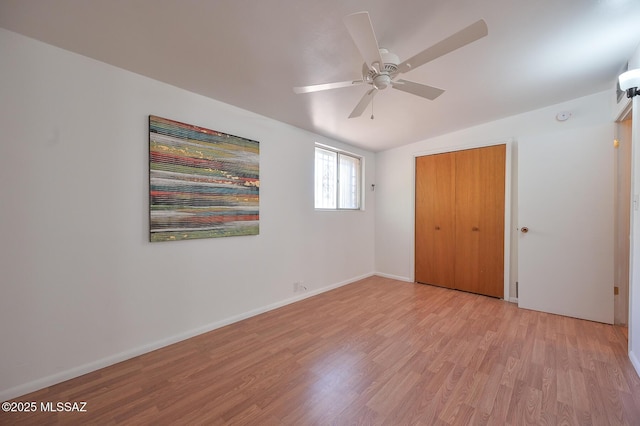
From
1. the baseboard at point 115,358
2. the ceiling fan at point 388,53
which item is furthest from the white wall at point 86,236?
the ceiling fan at point 388,53

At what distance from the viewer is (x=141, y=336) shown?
2.13 meters

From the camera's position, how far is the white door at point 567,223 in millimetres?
2750

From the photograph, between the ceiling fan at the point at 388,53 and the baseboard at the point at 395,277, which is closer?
the ceiling fan at the point at 388,53

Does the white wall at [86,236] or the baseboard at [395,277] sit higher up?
the white wall at [86,236]

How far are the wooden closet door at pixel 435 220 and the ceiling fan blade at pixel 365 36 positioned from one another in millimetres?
2823

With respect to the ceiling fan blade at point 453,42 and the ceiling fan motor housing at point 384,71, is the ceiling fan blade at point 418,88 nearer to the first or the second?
the ceiling fan motor housing at point 384,71

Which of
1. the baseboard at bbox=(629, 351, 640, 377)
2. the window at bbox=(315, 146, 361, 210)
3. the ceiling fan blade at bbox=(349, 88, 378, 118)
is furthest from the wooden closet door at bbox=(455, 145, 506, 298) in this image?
the ceiling fan blade at bbox=(349, 88, 378, 118)

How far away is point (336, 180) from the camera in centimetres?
420

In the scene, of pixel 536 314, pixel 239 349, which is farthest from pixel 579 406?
pixel 239 349

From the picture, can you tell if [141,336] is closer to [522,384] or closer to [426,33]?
[522,384]

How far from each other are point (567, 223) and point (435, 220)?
1.52 meters

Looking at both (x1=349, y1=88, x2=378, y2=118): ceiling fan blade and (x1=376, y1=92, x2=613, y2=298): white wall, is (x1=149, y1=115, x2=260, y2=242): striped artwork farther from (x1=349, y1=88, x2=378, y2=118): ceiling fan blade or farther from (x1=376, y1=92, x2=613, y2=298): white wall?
(x1=376, y1=92, x2=613, y2=298): white wall

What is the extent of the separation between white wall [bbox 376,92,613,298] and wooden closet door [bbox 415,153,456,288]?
0.42 ft

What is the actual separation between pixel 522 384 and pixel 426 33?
8.17 feet
